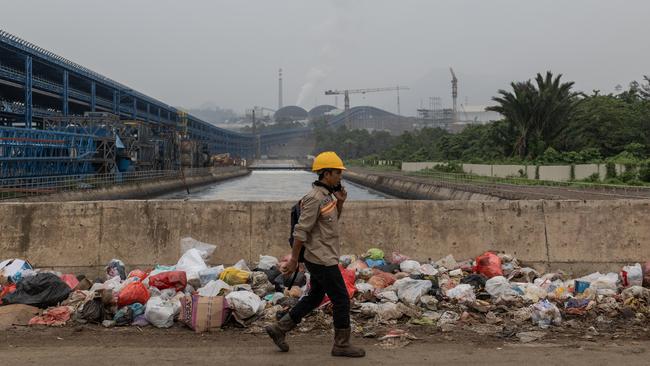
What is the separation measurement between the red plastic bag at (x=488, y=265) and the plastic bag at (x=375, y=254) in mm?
1259

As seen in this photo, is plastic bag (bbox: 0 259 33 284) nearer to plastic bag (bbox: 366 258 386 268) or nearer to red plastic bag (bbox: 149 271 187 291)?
red plastic bag (bbox: 149 271 187 291)

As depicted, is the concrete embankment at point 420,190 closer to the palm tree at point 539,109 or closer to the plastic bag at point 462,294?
the palm tree at point 539,109

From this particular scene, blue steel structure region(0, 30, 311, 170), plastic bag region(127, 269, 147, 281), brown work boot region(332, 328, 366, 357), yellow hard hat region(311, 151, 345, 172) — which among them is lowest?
brown work boot region(332, 328, 366, 357)

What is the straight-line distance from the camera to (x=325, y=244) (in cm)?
435

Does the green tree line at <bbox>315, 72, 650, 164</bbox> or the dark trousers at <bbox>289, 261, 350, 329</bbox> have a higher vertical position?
the green tree line at <bbox>315, 72, 650, 164</bbox>

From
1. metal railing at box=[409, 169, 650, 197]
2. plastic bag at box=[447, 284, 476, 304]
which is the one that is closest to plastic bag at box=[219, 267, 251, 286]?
plastic bag at box=[447, 284, 476, 304]

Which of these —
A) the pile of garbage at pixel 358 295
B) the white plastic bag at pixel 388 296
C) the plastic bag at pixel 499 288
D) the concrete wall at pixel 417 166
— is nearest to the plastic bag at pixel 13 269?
the pile of garbage at pixel 358 295

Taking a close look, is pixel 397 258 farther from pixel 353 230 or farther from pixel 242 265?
pixel 242 265

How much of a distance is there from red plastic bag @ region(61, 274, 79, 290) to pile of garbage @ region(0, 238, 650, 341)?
1cm

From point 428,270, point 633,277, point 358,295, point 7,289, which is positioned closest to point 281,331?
point 358,295

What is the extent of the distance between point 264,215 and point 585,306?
424 centimetres

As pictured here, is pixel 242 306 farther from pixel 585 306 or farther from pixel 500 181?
pixel 500 181

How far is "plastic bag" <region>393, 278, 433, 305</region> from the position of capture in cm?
586

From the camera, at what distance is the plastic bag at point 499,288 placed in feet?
19.8
